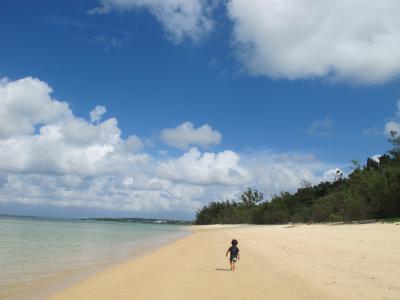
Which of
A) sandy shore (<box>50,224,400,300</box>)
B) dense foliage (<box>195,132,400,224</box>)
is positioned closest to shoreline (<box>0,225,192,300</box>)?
sandy shore (<box>50,224,400,300</box>)

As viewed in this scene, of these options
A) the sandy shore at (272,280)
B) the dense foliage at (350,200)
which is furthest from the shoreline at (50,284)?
the dense foliage at (350,200)

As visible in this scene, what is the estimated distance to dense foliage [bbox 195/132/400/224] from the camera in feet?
127

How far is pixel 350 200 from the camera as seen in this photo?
142 feet

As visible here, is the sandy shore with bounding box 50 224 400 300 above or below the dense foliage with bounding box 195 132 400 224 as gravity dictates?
below

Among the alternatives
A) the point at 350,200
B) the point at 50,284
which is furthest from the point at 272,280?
the point at 350,200

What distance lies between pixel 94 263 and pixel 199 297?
41.5 feet

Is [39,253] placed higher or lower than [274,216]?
lower

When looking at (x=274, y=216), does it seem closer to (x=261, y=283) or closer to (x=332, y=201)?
(x=332, y=201)

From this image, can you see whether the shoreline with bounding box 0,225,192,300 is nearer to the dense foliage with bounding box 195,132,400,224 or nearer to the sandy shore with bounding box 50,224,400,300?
the sandy shore with bounding box 50,224,400,300

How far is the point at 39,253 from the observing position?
25641 millimetres

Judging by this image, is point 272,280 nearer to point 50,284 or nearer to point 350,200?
point 50,284

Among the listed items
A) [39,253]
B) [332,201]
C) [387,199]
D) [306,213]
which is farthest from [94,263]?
[306,213]

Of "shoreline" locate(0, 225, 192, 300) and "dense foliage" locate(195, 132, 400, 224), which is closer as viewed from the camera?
"shoreline" locate(0, 225, 192, 300)

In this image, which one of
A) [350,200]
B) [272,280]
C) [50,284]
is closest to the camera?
[272,280]
